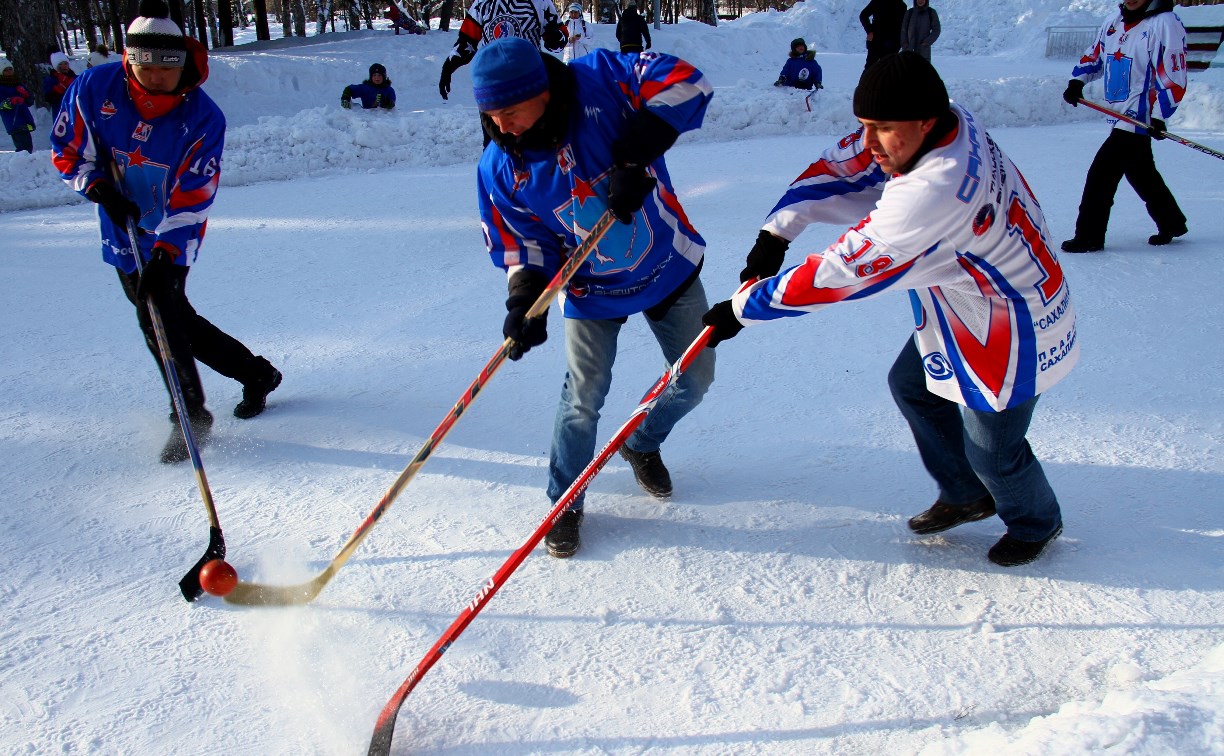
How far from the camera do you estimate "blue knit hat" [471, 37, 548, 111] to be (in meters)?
2.19

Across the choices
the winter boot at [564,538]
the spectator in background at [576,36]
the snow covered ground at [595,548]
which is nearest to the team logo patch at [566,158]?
the winter boot at [564,538]

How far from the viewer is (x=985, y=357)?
2.17 metres

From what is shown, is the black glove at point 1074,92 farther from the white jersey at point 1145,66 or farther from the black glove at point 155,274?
the black glove at point 155,274

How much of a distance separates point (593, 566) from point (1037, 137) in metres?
8.93

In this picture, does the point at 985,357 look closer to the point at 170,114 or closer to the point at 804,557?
the point at 804,557

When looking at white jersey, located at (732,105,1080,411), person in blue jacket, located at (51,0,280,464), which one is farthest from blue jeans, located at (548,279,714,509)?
person in blue jacket, located at (51,0,280,464)

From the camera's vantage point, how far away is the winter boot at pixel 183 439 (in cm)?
337

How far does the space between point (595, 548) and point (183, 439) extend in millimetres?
1771

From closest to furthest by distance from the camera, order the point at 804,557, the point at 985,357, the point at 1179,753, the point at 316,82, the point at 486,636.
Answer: the point at 1179,753 < the point at 985,357 < the point at 486,636 < the point at 804,557 < the point at 316,82

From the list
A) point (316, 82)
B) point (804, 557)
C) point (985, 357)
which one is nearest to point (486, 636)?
point (804, 557)

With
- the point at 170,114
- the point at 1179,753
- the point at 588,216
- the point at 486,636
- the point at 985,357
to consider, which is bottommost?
the point at 486,636

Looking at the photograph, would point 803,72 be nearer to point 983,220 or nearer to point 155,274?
point 155,274

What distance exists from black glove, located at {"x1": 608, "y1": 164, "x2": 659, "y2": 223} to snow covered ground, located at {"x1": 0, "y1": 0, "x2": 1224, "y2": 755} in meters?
1.05

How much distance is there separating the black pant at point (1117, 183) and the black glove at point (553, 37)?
459 cm
